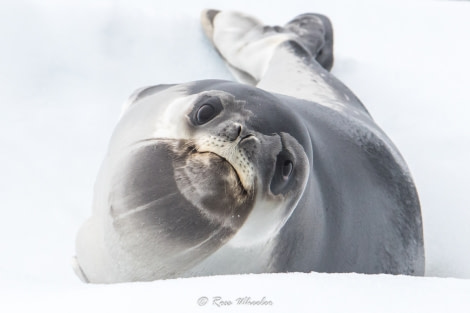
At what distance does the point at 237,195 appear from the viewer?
146cm

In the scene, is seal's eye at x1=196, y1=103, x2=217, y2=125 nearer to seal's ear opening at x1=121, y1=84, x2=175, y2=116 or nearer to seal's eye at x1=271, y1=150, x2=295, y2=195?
seal's eye at x1=271, y1=150, x2=295, y2=195

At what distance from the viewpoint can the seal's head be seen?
1457 millimetres

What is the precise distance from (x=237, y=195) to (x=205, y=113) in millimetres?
172

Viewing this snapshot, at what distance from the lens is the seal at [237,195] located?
1474mm

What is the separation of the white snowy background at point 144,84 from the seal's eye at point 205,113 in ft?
1.07
